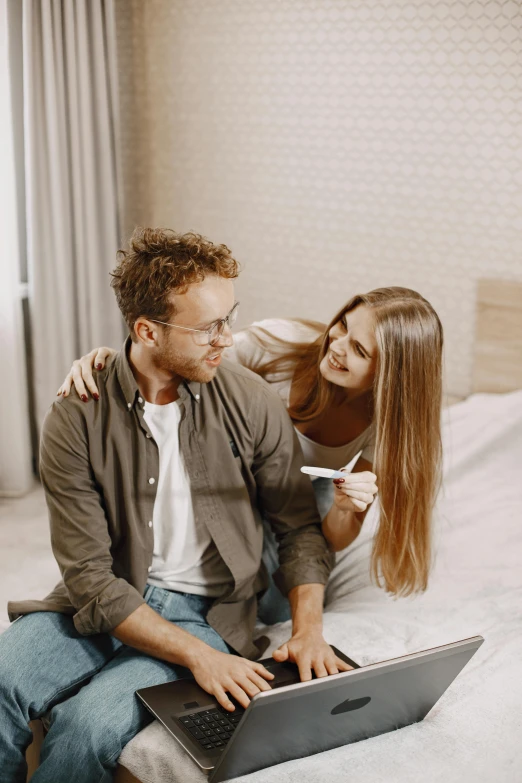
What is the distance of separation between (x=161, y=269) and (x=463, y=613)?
3.17 ft

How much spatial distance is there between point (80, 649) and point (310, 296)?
177 cm

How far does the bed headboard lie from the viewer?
2.57 meters

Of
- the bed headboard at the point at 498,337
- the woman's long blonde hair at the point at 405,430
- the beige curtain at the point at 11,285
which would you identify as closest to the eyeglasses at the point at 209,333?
the woman's long blonde hair at the point at 405,430

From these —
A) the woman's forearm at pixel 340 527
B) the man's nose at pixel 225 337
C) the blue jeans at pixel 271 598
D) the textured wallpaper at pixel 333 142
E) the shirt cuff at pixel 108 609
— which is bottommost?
the blue jeans at pixel 271 598

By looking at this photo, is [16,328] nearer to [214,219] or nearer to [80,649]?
[214,219]

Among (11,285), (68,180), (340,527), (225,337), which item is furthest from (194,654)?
(68,180)

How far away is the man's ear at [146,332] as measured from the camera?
1594 millimetres

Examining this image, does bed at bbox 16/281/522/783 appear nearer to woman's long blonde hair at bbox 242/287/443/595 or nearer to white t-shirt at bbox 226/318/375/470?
woman's long blonde hair at bbox 242/287/443/595

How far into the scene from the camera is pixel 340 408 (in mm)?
1988

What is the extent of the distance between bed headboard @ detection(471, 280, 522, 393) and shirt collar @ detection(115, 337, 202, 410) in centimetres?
125

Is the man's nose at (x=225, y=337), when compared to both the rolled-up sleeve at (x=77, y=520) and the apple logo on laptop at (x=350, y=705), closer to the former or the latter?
the rolled-up sleeve at (x=77, y=520)

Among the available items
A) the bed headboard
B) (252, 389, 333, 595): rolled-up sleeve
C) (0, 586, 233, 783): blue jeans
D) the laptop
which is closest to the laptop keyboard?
the laptop

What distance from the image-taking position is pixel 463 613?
5.98ft

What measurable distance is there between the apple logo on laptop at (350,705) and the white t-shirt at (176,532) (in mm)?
457
